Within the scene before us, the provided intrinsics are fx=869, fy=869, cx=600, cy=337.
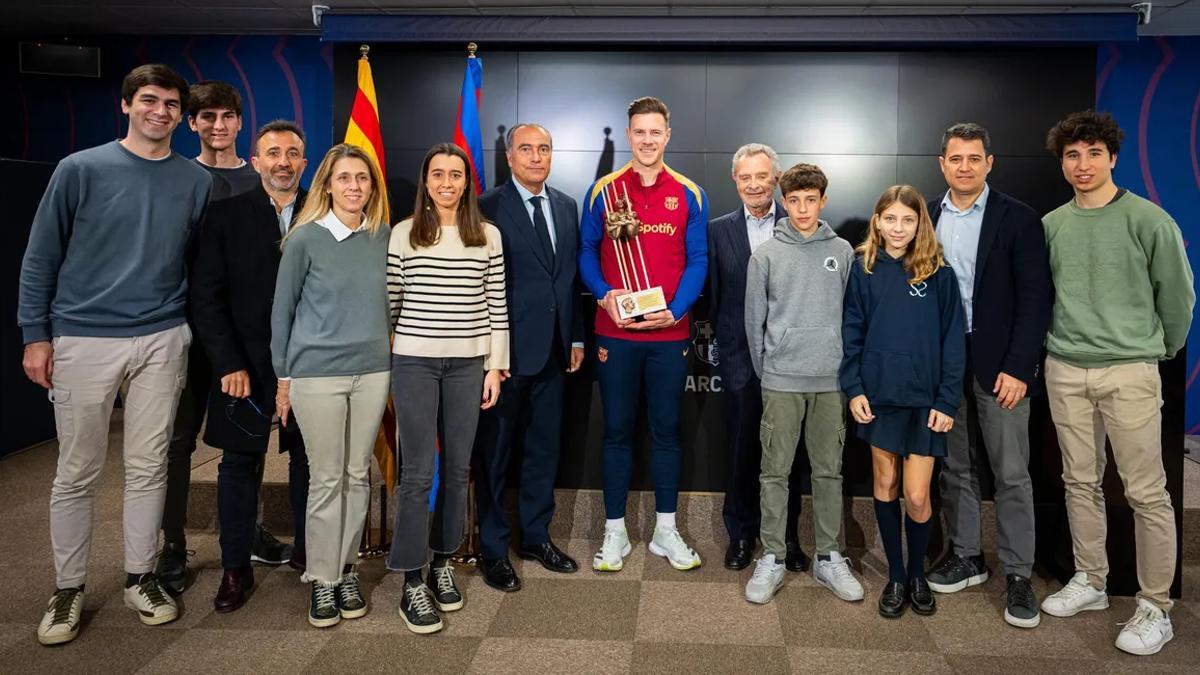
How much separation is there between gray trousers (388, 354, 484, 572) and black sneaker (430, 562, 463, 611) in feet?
0.41

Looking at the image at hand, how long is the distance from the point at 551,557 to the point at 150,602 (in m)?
1.33

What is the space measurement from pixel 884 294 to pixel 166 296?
7.38 ft

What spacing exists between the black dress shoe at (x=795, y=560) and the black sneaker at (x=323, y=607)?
1.59 metres

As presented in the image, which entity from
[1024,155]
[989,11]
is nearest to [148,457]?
[1024,155]

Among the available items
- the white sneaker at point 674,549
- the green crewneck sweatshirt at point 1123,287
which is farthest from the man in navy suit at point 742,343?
the green crewneck sweatshirt at point 1123,287

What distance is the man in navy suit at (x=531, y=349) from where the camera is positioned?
9.95ft

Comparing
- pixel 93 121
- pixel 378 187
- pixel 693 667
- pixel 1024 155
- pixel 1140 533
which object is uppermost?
pixel 93 121

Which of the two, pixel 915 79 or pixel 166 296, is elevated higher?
pixel 915 79

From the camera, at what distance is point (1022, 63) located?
4.82 m

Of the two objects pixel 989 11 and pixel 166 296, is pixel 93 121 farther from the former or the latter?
pixel 989 11

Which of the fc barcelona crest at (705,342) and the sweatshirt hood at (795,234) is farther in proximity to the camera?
the fc barcelona crest at (705,342)

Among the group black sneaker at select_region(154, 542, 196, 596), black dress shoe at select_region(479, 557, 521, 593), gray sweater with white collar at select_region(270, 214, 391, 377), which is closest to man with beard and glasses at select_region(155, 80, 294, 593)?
black sneaker at select_region(154, 542, 196, 596)

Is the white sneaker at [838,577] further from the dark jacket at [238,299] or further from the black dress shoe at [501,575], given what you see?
the dark jacket at [238,299]

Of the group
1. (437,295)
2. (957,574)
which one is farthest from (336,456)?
(957,574)
